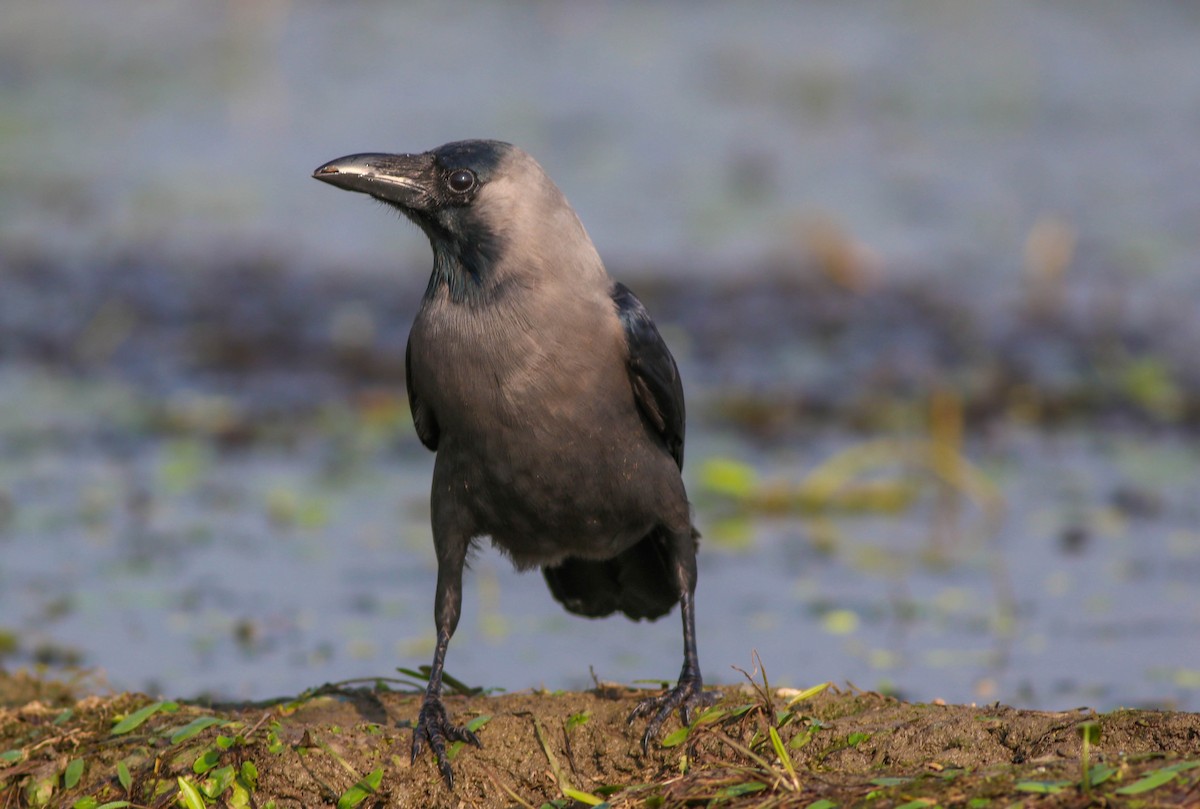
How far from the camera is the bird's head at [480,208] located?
5207 millimetres

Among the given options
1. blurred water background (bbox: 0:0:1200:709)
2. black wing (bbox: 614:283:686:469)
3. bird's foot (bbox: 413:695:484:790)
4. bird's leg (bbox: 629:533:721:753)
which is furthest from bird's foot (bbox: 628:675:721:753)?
blurred water background (bbox: 0:0:1200:709)

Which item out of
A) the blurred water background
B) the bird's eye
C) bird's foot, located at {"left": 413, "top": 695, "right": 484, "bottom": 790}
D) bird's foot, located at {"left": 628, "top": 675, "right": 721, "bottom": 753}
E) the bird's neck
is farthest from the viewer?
the blurred water background

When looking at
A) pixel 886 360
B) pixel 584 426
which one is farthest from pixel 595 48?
pixel 584 426

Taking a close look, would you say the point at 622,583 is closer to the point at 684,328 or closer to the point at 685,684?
Result: the point at 685,684

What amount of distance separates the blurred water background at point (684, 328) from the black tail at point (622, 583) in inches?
14.0

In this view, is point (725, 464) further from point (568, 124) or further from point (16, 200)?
point (16, 200)

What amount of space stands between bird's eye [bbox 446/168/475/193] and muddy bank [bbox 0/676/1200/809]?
1657 millimetres

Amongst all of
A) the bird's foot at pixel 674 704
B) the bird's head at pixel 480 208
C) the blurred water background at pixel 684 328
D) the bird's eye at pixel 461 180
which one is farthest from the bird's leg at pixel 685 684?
the bird's eye at pixel 461 180

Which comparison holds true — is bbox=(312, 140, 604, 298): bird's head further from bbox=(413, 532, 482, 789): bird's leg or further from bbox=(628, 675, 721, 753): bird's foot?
bbox=(628, 675, 721, 753): bird's foot

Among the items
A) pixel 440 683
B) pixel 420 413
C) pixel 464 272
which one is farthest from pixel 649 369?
pixel 440 683

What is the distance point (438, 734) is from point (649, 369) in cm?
132

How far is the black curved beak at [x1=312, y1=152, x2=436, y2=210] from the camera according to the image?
5324 mm

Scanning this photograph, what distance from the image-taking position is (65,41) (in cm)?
1791

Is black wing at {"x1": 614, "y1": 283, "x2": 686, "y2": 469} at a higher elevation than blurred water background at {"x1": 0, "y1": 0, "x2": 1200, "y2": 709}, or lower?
lower
